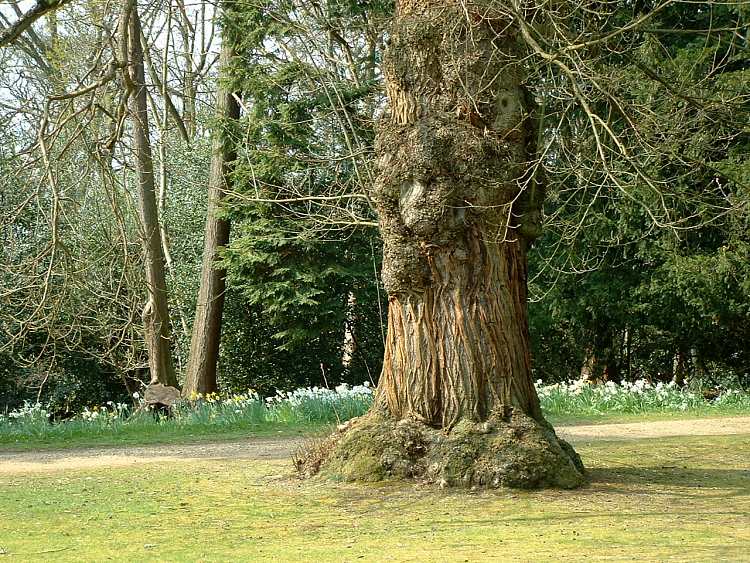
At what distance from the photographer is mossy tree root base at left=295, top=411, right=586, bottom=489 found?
742 cm

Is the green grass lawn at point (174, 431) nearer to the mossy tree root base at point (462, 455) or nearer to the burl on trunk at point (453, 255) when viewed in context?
the mossy tree root base at point (462, 455)

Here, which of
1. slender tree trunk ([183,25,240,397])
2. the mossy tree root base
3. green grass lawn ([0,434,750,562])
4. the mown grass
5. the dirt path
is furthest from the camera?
slender tree trunk ([183,25,240,397])

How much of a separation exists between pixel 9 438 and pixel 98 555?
802cm

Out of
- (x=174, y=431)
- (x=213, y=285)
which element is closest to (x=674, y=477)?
(x=174, y=431)

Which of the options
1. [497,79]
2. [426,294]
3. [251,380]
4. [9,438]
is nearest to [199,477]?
[426,294]

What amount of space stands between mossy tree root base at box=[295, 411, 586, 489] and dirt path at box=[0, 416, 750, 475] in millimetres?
2253

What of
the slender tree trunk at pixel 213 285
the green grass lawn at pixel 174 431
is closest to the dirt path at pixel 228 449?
the green grass lawn at pixel 174 431

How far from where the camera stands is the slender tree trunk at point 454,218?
25.3 ft

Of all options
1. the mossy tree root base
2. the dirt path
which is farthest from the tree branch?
the dirt path

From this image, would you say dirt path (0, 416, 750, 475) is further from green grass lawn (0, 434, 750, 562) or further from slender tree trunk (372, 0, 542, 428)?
slender tree trunk (372, 0, 542, 428)

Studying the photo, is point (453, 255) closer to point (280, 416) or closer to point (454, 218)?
point (454, 218)

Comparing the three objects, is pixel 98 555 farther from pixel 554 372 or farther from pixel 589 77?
pixel 554 372

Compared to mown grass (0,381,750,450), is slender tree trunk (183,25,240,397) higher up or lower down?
higher up

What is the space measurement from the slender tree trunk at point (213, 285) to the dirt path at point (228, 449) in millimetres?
6238
